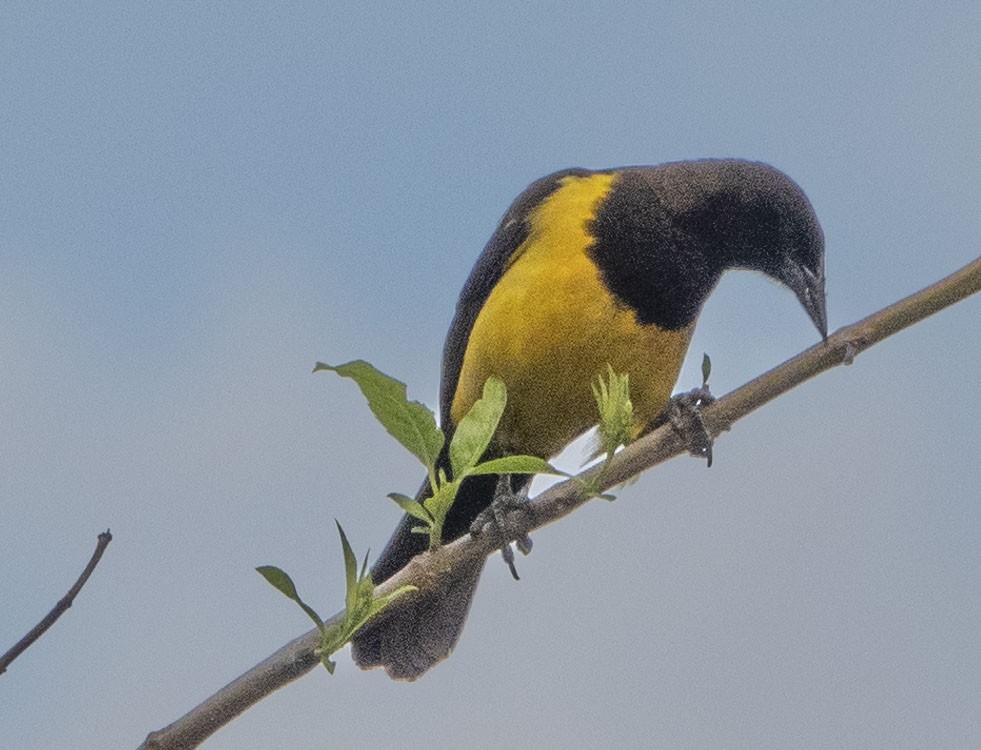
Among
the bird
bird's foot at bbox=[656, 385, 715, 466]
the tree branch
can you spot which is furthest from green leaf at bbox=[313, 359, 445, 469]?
the bird

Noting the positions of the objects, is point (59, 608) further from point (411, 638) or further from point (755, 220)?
point (755, 220)

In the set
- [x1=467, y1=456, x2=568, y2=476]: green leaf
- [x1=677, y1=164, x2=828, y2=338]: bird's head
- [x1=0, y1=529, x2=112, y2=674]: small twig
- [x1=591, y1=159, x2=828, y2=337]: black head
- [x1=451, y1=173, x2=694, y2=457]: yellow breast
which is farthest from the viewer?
[x1=677, y1=164, x2=828, y2=338]: bird's head

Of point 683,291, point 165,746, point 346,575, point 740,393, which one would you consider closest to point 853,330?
point 740,393

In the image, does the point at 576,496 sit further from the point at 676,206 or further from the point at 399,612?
the point at 676,206

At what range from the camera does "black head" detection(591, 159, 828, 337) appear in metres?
4.01

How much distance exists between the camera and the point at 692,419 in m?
3.20

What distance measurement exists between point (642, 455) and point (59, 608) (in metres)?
1.15

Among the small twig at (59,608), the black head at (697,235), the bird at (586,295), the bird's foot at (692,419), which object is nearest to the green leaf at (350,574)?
the small twig at (59,608)

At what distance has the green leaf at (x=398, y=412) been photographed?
2041 millimetres

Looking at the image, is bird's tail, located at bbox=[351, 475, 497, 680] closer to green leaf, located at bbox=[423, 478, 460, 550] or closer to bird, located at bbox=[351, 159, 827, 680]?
bird, located at bbox=[351, 159, 827, 680]

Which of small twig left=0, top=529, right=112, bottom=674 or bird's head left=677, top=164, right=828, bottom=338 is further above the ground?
bird's head left=677, top=164, right=828, bottom=338

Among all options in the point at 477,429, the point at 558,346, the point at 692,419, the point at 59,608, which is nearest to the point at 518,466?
the point at 477,429

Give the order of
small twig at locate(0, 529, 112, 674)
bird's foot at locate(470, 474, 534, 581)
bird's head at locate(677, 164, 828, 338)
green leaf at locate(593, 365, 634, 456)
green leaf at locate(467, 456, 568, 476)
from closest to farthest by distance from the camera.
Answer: small twig at locate(0, 529, 112, 674) → green leaf at locate(467, 456, 568, 476) → green leaf at locate(593, 365, 634, 456) → bird's foot at locate(470, 474, 534, 581) → bird's head at locate(677, 164, 828, 338)

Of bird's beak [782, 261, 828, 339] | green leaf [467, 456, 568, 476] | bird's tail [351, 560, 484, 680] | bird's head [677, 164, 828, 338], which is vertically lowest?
bird's tail [351, 560, 484, 680]
